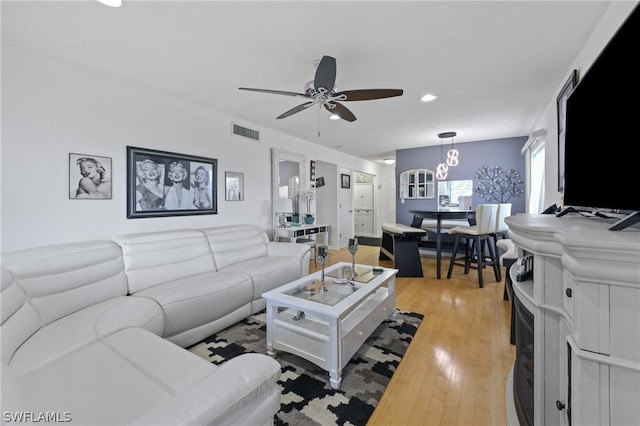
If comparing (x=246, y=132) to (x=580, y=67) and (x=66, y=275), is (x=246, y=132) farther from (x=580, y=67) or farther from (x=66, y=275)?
(x=580, y=67)

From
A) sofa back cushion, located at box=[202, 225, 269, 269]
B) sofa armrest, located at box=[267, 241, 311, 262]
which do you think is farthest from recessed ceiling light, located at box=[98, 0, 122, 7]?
sofa armrest, located at box=[267, 241, 311, 262]

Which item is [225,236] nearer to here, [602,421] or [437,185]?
[602,421]

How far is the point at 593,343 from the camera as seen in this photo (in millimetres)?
693

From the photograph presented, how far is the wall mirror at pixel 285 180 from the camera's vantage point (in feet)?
14.3

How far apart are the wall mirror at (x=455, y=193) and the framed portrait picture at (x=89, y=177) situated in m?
5.83

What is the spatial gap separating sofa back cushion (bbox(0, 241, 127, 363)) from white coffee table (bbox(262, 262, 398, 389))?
124cm

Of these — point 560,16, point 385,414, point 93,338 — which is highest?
point 560,16

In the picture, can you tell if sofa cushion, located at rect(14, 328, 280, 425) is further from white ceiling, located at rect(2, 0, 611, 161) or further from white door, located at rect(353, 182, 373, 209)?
white door, located at rect(353, 182, 373, 209)

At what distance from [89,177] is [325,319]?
2469 mm

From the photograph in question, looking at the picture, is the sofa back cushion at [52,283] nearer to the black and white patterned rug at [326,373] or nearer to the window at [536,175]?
the black and white patterned rug at [326,373]

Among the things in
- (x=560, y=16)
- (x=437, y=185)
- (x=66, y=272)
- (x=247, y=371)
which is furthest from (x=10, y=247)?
(x=437, y=185)

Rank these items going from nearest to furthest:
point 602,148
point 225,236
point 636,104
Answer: point 636,104 < point 602,148 < point 225,236

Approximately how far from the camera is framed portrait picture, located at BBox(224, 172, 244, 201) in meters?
3.64

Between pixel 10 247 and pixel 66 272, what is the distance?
63 cm
